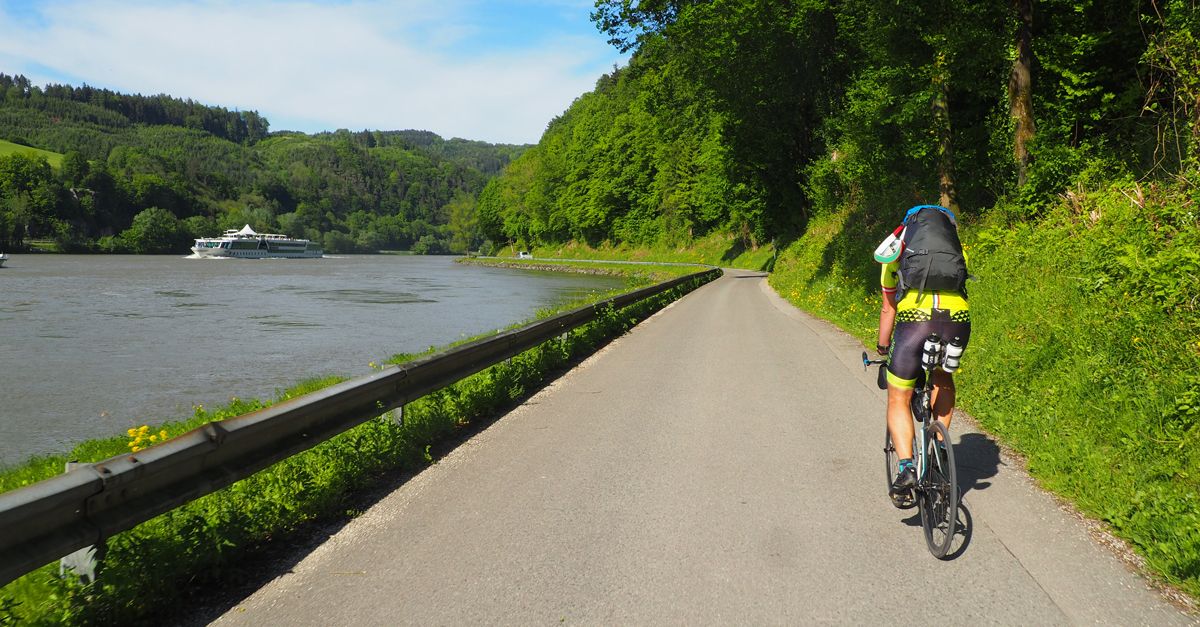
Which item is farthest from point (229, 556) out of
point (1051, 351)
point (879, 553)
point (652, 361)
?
point (652, 361)

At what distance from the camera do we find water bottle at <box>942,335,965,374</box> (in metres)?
4.09

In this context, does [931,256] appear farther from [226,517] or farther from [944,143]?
[944,143]

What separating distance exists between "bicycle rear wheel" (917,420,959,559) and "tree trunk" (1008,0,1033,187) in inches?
462

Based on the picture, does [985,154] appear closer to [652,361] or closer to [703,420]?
[652,361]

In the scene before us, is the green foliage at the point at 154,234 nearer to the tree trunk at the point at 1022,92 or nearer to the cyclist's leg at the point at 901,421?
the tree trunk at the point at 1022,92

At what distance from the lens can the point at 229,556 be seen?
3857mm

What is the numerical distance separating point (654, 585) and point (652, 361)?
807cm

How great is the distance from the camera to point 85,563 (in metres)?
3.23

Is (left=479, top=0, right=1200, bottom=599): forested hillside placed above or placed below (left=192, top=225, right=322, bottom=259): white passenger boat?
above

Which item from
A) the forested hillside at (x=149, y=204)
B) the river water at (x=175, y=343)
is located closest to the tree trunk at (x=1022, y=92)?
the river water at (x=175, y=343)

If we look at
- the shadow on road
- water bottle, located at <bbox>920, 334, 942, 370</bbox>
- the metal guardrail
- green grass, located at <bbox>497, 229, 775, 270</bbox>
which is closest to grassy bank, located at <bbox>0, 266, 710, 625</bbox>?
the metal guardrail

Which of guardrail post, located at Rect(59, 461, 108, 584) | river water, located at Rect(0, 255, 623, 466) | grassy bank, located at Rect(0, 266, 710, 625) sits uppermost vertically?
guardrail post, located at Rect(59, 461, 108, 584)

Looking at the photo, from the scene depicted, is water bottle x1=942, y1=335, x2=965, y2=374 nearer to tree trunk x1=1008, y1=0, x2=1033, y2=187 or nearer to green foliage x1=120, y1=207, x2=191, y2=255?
tree trunk x1=1008, y1=0, x2=1033, y2=187

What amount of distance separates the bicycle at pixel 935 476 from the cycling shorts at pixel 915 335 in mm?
52
